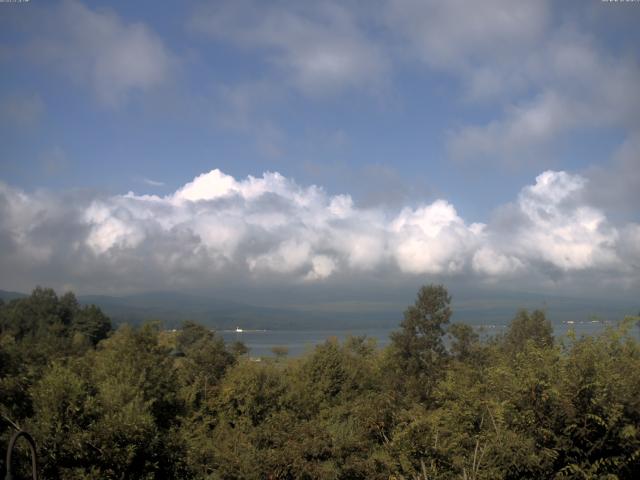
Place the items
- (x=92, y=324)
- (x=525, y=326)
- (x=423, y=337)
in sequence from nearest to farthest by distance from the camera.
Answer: (x=423, y=337)
(x=525, y=326)
(x=92, y=324)

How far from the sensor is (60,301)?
9025 centimetres

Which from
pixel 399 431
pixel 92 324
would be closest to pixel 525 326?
pixel 399 431

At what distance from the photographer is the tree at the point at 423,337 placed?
157 feet

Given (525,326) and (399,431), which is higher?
(525,326)

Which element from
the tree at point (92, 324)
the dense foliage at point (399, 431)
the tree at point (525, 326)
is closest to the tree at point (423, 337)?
the tree at point (525, 326)

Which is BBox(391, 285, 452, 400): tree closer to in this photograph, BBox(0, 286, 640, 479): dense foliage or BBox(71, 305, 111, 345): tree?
BBox(0, 286, 640, 479): dense foliage

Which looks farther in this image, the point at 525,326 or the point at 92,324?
the point at 92,324

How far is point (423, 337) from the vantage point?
48.9m

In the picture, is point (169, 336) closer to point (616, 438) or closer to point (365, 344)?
point (365, 344)

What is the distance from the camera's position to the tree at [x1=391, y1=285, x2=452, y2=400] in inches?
1887

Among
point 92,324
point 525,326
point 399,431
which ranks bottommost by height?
point 399,431

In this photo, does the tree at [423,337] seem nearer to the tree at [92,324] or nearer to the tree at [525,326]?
the tree at [525,326]

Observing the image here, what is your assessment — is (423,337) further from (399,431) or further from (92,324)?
(92,324)

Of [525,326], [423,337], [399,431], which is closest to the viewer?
[399,431]
